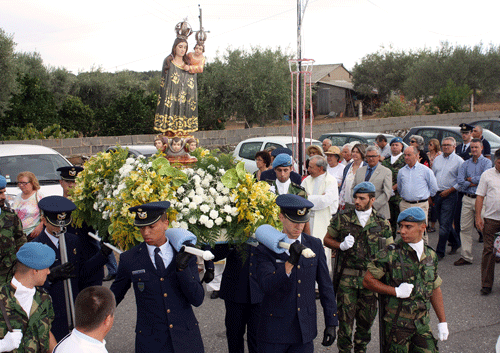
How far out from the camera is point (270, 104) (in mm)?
30641

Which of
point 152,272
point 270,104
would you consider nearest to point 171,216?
point 152,272

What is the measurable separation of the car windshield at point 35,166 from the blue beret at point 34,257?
689 centimetres

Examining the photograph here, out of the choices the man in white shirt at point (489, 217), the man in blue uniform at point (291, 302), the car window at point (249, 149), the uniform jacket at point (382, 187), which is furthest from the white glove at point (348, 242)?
the car window at point (249, 149)

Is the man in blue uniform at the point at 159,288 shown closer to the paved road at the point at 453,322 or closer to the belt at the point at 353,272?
the belt at the point at 353,272

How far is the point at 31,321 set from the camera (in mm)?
3201

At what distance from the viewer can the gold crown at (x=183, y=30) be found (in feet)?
22.2

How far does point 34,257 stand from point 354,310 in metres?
3.02

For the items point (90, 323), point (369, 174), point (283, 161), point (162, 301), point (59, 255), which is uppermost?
point (283, 161)

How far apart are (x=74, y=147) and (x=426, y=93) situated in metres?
33.8

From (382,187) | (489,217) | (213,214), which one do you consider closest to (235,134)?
(382,187)

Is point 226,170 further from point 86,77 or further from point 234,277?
point 86,77

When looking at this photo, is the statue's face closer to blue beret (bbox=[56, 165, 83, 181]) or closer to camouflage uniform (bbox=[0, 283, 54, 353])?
blue beret (bbox=[56, 165, 83, 181])

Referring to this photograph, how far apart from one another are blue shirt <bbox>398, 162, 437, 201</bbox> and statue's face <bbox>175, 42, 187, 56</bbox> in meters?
4.25

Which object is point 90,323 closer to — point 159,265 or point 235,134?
point 159,265
